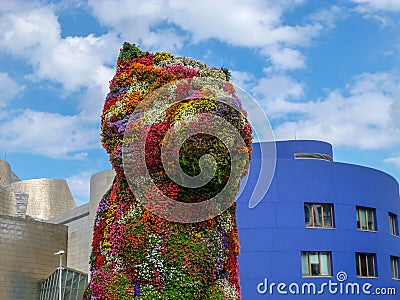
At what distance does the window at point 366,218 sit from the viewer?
31203 mm

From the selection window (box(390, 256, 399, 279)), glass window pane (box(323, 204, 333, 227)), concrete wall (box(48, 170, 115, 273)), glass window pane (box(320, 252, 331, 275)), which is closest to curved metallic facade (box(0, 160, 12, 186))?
concrete wall (box(48, 170, 115, 273))

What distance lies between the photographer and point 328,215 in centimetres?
3003

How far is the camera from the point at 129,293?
32.6ft

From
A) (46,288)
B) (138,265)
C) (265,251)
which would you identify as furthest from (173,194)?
(46,288)

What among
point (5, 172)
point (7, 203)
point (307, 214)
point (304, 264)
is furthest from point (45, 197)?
point (304, 264)

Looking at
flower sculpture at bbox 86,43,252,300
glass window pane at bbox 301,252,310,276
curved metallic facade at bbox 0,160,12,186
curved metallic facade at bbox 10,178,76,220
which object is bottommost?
flower sculpture at bbox 86,43,252,300

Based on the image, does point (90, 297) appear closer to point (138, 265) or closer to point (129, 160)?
point (138, 265)

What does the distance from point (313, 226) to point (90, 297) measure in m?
20.4

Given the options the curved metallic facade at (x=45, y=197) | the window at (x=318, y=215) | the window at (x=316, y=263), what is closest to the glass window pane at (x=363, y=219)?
the window at (x=318, y=215)

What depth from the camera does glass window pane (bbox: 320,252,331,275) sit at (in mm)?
29484

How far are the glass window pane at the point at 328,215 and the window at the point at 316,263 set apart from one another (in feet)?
4.78

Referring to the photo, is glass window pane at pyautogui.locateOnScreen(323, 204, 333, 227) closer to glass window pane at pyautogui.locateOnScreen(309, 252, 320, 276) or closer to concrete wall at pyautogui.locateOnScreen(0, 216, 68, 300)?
glass window pane at pyautogui.locateOnScreen(309, 252, 320, 276)

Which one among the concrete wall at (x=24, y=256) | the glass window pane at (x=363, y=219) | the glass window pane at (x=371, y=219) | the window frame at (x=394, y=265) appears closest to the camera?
the glass window pane at (x=363, y=219)

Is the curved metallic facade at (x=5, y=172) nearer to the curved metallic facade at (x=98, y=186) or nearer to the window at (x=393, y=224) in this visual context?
the curved metallic facade at (x=98, y=186)
